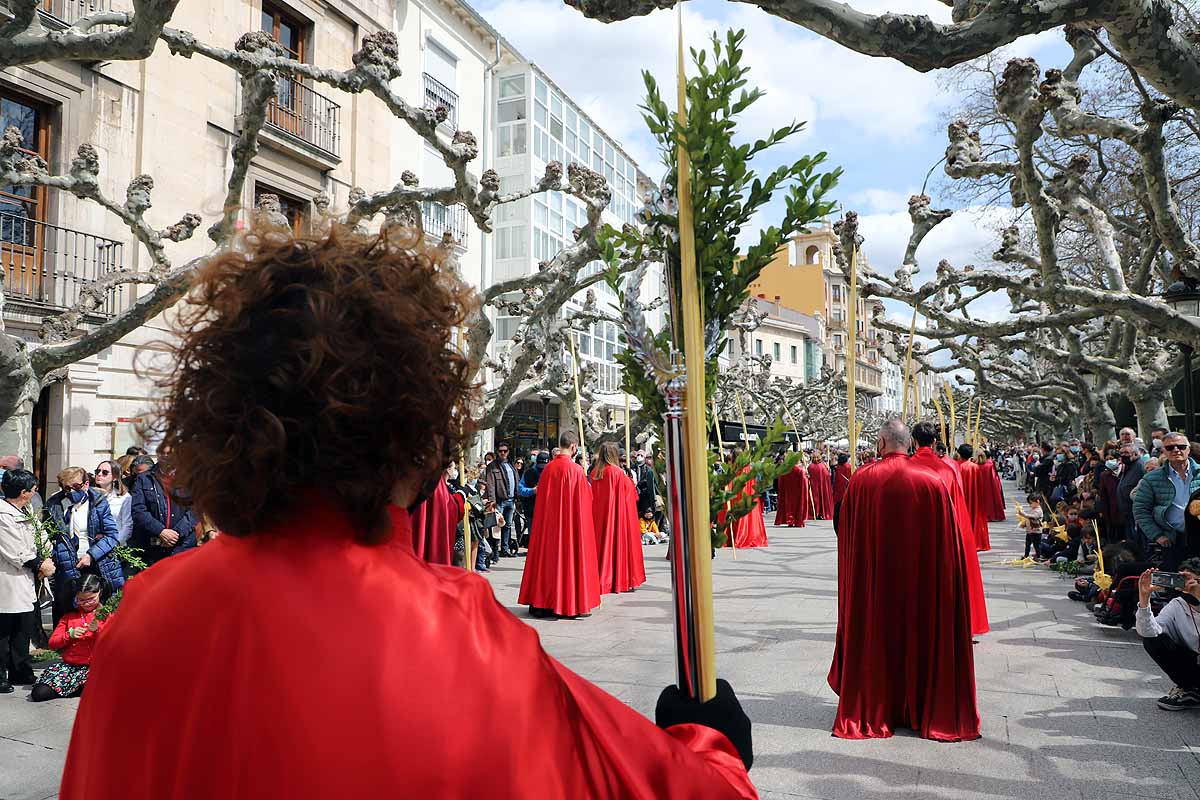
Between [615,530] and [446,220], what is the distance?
44.8 feet

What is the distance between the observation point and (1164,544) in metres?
7.57

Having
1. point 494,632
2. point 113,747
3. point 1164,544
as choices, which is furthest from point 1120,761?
point 113,747

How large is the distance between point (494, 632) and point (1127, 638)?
28.1 feet

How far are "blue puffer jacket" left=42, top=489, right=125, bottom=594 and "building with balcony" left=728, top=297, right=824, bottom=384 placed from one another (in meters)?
55.4

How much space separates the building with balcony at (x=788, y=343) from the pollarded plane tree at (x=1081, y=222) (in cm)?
4143

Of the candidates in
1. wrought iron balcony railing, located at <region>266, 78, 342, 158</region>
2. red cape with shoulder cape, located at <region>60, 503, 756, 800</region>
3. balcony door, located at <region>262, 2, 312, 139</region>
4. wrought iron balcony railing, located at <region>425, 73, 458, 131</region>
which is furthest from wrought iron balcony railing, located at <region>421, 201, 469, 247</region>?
red cape with shoulder cape, located at <region>60, 503, 756, 800</region>

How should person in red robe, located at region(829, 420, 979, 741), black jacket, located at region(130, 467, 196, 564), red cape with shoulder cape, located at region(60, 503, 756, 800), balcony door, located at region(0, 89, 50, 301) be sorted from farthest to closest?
balcony door, located at region(0, 89, 50, 301)
black jacket, located at region(130, 467, 196, 564)
person in red robe, located at region(829, 420, 979, 741)
red cape with shoulder cape, located at region(60, 503, 756, 800)

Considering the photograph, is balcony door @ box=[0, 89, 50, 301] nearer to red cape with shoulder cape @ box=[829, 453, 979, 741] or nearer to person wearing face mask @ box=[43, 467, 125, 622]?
person wearing face mask @ box=[43, 467, 125, 622]

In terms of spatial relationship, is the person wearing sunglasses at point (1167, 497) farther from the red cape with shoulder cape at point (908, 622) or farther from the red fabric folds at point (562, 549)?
the red fabric folds at point (562, 549)

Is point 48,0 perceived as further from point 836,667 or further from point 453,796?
point 453,796

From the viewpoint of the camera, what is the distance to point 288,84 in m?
16.7

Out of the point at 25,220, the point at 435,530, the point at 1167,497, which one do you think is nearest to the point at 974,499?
the point at 1167,497

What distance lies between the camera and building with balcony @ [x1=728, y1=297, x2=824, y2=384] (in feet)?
208

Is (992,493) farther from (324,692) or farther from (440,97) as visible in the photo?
(324,692)
